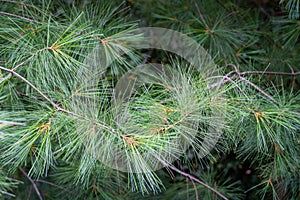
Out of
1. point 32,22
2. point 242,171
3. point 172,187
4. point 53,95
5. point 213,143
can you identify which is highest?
point 32,22

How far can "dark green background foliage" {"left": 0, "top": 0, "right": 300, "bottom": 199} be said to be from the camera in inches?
32.6

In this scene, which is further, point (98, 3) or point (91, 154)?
point (98, 3)

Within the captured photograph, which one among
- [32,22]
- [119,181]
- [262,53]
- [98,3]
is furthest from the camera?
[262,53]

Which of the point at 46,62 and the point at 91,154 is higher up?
the point at 46,62

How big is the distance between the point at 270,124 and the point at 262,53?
654mm

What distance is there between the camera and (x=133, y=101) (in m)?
0.95

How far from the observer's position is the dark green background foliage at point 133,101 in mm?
829

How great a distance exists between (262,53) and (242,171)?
62 centimetres

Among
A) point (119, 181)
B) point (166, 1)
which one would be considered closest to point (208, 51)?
point (166, 1)

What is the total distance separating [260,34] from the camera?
1.59 metres

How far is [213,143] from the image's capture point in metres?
0.98

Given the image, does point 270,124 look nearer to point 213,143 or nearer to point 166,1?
point 213,143

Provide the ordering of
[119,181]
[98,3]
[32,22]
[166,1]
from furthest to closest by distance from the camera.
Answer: [166,1]
[98,3]
[119,181]
[32,22]

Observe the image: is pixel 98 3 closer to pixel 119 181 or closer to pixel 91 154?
pixel 119 181
